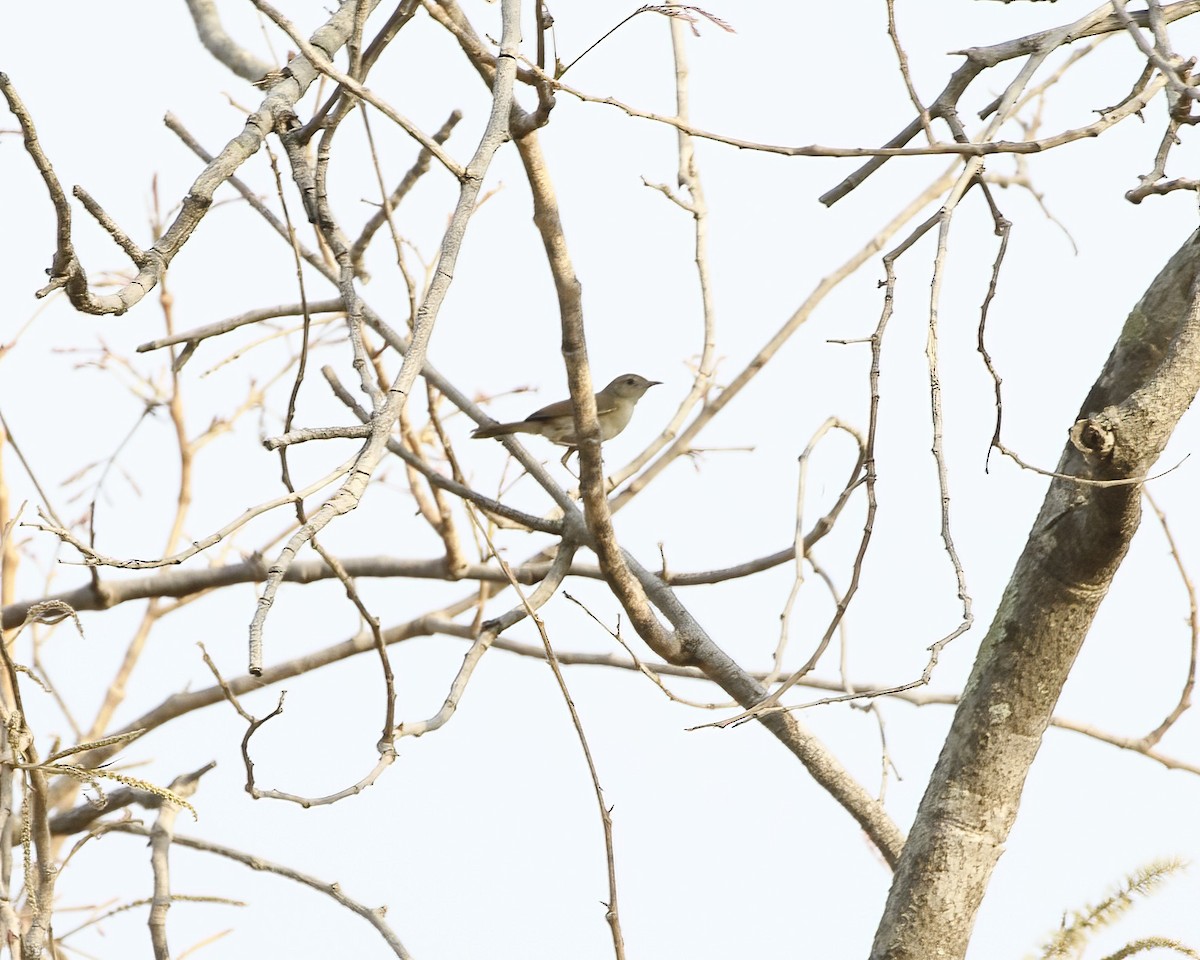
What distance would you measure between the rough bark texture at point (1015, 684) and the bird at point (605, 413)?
8.91 feet

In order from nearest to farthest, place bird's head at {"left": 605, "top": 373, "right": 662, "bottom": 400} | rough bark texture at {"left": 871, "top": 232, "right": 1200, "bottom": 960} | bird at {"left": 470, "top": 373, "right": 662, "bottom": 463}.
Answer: rough bark texture at {"left": 871, "top": 232, "right": 1200, "bottom": 960}
bird at {"left": 470, "top": 373, "right": 662, "bottom": 463}
bird's head at {"left": 605, "top": 373, "right": 662, "bottom": 400}

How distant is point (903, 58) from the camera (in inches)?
72.1

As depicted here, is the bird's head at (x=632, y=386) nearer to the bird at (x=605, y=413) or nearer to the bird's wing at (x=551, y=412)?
the bird at (x=605, y=413)

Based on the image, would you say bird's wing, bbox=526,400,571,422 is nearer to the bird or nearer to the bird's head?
the bird

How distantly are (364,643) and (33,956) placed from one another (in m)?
2.17

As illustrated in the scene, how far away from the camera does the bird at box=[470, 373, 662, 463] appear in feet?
18.2

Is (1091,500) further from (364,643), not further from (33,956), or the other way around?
(364,643)

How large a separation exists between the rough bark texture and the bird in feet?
8.91

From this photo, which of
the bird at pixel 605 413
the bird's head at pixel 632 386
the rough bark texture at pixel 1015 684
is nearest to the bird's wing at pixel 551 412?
the bird at pixel 605 413

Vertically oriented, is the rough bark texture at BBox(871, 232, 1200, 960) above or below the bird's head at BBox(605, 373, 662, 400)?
below

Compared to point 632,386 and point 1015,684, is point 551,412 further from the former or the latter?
point 1015,684

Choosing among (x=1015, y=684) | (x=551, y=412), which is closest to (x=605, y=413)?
(x=551, y=412)

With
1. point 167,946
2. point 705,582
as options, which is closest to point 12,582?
point 167,946

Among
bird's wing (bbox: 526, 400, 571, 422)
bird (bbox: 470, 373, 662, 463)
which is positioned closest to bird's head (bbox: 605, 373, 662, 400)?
bird (bbox: 470, 373, 662, 463)
